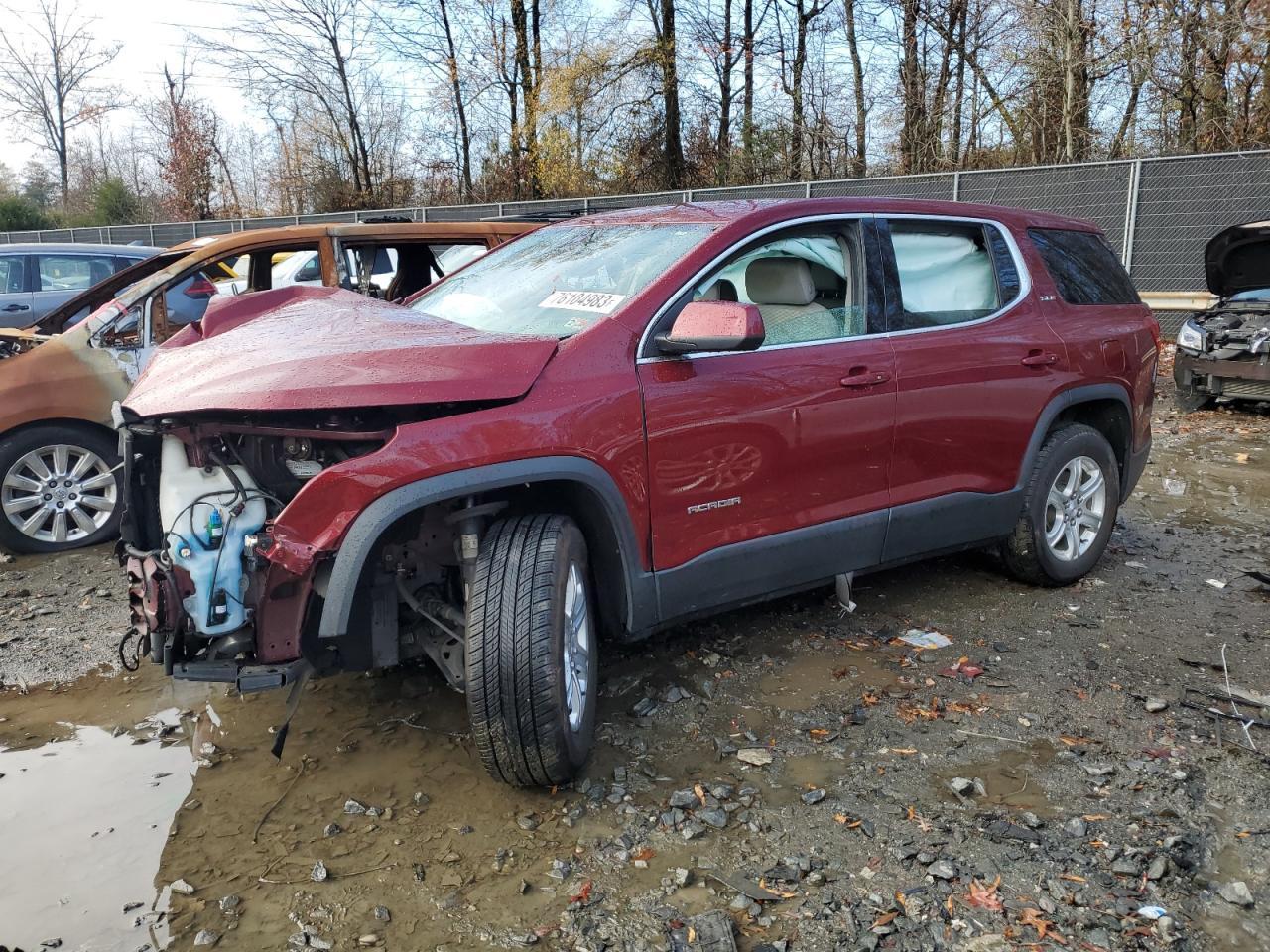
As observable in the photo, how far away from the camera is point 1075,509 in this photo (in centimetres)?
464

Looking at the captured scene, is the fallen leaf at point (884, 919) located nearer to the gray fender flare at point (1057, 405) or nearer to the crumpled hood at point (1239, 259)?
the gray fender flare at point (1057, 405)

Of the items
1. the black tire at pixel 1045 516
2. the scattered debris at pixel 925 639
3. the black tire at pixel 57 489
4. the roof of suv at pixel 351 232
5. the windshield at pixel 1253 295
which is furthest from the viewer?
the windshield at pixel 1253 295

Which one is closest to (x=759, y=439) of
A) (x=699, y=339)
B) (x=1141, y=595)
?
(x=699, y=339)

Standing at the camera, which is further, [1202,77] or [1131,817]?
[1202,77]

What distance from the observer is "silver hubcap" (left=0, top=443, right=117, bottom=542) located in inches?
207

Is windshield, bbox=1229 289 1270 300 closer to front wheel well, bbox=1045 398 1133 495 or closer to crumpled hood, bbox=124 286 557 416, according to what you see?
front wheel well, bbox=1045 398 1133 495

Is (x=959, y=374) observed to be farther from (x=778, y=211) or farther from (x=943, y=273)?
(x=778, y=211)

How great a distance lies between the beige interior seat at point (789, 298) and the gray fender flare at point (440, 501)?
44.3 inches

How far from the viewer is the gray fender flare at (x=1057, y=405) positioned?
14.1ft

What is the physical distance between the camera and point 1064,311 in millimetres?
4441

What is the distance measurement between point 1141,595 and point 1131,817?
2.08m

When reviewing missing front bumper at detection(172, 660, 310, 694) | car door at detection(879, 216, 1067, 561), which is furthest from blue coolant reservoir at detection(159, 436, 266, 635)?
car door at detection(879, 216, 1067, 561)

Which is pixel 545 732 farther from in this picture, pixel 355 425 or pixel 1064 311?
pixel 1064 311

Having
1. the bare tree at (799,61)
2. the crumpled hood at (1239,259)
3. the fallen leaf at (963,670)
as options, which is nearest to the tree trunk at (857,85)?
the bare tree at (799,61)
